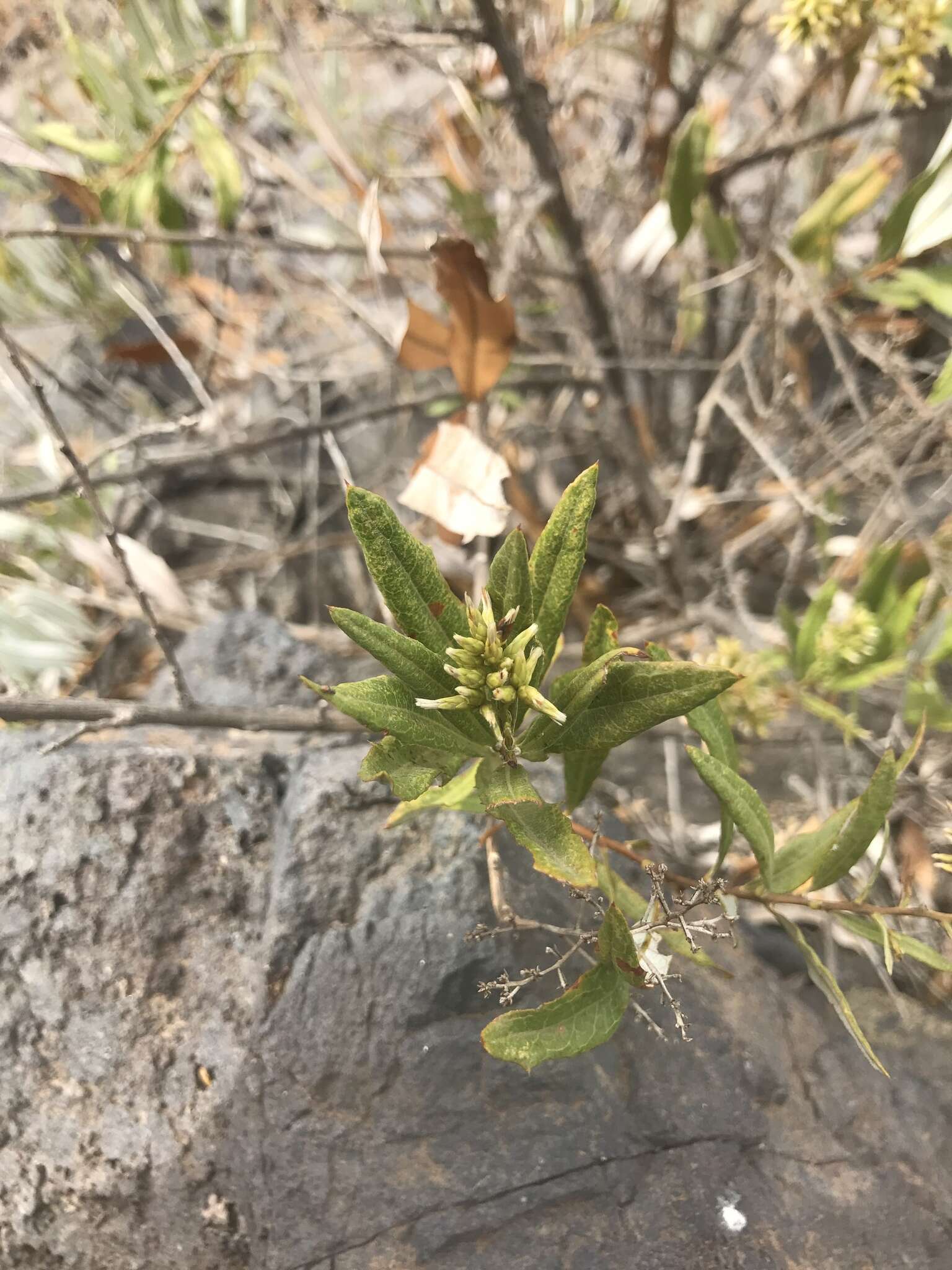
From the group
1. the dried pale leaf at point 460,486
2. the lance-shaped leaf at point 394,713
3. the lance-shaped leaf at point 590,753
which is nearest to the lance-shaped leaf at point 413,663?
the lance-shaped leaf at point 394,713

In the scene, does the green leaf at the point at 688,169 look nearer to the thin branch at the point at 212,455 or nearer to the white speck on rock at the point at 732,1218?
the thin branch at the point at 212,455

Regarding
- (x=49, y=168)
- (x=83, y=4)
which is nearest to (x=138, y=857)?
(x=49, y=168)

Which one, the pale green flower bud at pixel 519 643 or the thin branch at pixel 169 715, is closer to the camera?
the pale green flower bud at pixel 519 643

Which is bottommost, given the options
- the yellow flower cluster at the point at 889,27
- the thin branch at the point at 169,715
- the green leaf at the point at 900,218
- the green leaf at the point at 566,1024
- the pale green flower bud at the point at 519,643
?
the green leaf at the point at 566,1024

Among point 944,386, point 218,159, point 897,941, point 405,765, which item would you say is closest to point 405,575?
point 405,765

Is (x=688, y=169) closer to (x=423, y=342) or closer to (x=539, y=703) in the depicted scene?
(x=423, y=342)

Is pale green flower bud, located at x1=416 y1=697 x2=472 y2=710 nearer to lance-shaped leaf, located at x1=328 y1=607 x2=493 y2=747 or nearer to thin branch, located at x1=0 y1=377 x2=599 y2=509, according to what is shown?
lance-shaped leaf, located at x1=328 y1=607 x2=493 y2=747
